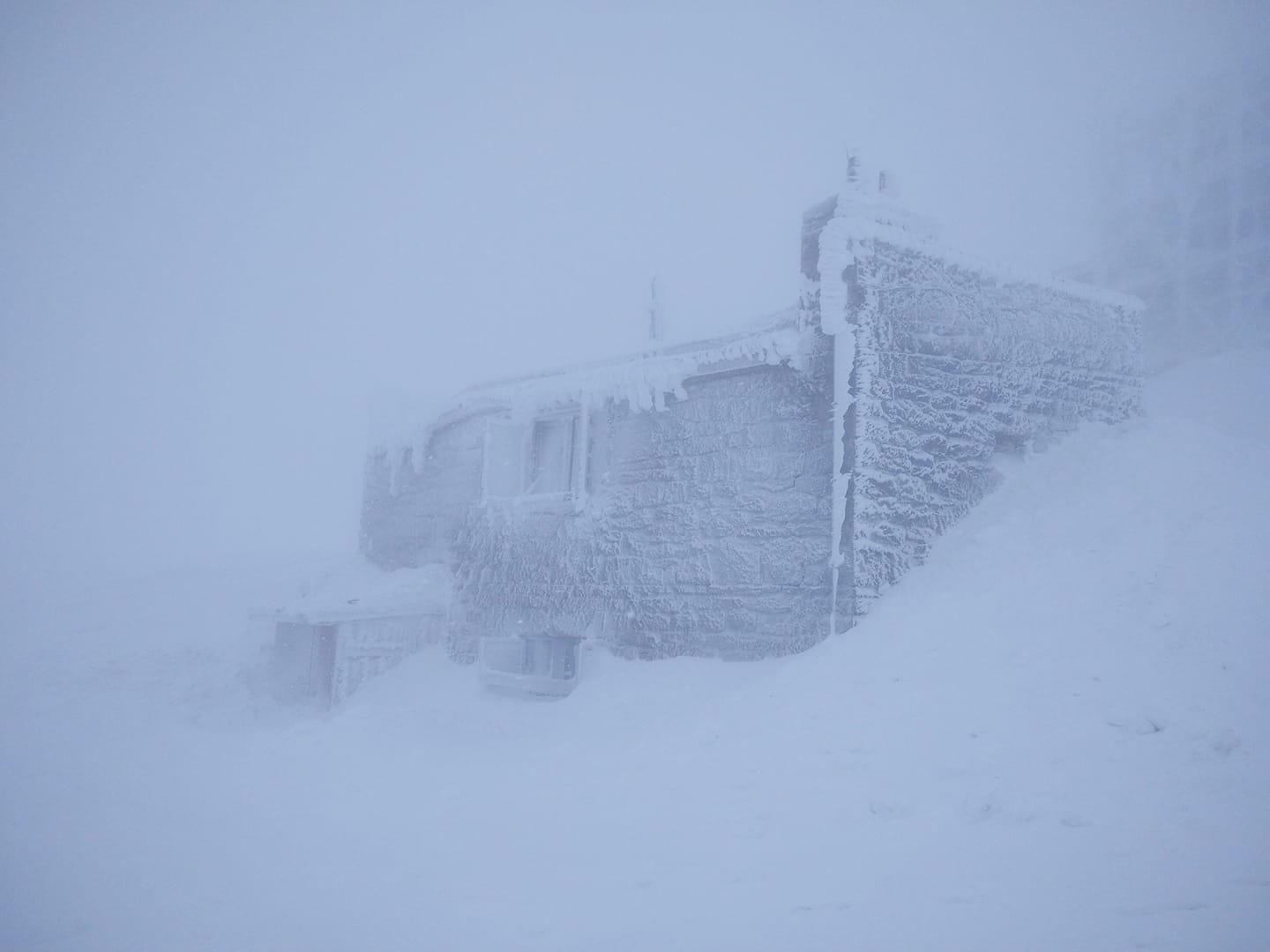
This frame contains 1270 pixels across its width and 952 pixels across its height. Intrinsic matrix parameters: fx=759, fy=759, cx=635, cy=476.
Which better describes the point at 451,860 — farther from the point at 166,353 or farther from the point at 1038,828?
the point at 166,353

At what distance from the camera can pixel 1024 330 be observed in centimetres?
1038

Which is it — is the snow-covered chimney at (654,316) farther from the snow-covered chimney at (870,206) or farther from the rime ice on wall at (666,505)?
the snow-covered chimney at (870,206)

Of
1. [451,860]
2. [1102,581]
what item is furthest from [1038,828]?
[451,860]

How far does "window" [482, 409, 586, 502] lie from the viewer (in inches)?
480

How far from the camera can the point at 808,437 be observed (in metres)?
9.35

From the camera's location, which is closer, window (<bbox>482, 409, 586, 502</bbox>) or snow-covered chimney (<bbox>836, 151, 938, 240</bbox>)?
snow-covered chimney (<bbox>836, 151, 938, 240</bbox>)

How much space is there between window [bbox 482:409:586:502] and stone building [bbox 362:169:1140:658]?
0.16ft

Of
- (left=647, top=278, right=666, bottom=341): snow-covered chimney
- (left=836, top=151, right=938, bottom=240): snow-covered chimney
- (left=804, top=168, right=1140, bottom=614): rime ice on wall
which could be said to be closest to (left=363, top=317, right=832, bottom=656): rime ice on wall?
(left=804, top=168, right=1140, bottom=614): rime ice on wall

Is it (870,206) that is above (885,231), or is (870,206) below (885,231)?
above

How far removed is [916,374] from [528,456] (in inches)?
246

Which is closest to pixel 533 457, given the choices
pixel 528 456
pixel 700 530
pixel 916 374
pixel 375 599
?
pixel 528 456

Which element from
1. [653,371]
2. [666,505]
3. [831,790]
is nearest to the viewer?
[831,790]

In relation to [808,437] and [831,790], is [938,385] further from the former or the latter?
[831,790]

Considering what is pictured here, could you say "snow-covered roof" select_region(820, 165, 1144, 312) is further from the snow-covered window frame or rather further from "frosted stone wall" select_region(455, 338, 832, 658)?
the snow-covered window frame
